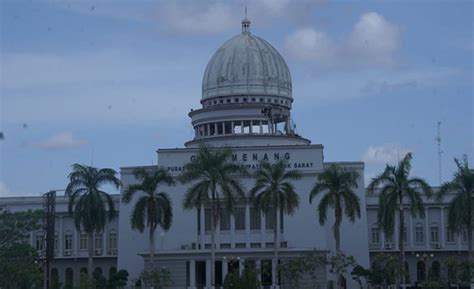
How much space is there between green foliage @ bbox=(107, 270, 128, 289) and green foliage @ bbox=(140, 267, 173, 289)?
3.91 metres

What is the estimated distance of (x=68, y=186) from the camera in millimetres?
94500

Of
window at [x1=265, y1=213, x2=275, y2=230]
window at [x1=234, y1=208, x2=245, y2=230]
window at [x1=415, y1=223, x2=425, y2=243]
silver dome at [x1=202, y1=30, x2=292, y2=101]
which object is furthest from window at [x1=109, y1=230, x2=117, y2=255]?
→ window at [x1=415, y1=223, x2=425, y2=243]

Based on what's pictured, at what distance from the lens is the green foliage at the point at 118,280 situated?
3773 inches

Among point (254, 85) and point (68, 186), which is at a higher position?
point (254, 85)

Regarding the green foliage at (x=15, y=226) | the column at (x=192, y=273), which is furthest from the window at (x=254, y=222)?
the green foliage at (x=15, y=226)

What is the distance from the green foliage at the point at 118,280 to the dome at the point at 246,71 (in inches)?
843

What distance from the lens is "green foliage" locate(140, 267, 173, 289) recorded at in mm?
91000

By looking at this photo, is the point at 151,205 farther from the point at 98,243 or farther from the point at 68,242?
the point at 68,242

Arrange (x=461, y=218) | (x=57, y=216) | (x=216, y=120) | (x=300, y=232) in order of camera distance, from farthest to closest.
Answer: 1. (x=57, y=216)
2. (x=216, y=120)
3. (x=300, y=232)
4. (x=461, y=218)

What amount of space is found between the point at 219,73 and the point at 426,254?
87.9 feet

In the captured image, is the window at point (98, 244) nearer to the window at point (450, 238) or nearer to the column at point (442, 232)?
the column at point (442, 232)

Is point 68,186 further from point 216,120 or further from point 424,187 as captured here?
point 424,187

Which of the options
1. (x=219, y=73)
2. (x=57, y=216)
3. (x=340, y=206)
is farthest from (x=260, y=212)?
(x=57, y=216)

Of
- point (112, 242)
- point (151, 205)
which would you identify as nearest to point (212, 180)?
point (151, 205)
